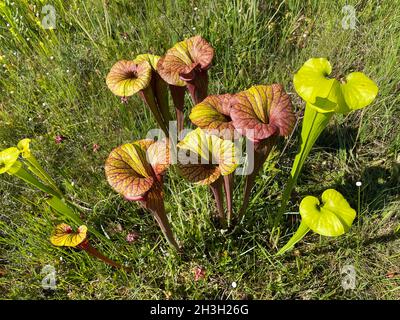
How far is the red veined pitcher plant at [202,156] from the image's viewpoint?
3.94 feet

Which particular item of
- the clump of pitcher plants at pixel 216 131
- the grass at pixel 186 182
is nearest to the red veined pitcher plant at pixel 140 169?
the clump of pitcher plants at pixel 216 131

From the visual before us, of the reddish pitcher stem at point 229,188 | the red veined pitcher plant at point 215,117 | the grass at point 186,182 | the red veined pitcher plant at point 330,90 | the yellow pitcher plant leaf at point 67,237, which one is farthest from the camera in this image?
the grass at point 186,182

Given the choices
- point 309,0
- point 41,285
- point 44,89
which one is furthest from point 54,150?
point 309,0

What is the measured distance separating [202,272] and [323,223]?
0.70 meters

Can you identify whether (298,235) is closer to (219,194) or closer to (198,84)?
(219,194)

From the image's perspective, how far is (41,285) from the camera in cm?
167

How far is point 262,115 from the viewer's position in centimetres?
118

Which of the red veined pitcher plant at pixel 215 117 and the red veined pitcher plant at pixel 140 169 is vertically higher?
the red veined pitcher plant at pixel 215 117

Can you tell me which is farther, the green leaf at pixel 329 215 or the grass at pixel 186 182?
the grass at pixel 186 182

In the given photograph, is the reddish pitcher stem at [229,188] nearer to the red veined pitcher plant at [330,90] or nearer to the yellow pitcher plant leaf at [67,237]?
the red veined pitcher plant at [330,90]

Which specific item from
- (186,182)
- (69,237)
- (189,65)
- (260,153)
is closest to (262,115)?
(260,153)

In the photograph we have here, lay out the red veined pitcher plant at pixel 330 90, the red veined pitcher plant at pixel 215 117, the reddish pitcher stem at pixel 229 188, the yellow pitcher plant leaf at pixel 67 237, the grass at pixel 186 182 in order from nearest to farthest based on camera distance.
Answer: the red veined pitcher plant at pixel 330 90 → the red veined pitcher plant at pixel 215 117 → the yellow pitcher plant leaf at pixel 67 237 → the reddish pitcher stem at pixel 229 188 → the grass at pixel 186 182

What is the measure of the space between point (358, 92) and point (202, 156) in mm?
549

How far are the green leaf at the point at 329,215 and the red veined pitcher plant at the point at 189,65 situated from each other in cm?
61
